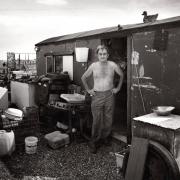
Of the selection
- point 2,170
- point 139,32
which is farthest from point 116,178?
point 139,32

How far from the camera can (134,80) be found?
6.63 metres

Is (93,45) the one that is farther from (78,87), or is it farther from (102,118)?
(102,118)

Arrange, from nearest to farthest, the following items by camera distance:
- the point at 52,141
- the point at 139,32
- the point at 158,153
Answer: the point at 158,153
the point at 139,32
the point at 52,141

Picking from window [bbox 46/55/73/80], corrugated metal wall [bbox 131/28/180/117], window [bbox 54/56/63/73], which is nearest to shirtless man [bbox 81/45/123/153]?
corrugated metal wall [bbox 131/28/180/117]

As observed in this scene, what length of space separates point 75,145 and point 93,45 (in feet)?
10.3

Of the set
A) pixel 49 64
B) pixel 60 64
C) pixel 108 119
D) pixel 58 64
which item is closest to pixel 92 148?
pixel 108 119

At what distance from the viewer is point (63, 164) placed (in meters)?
5.95

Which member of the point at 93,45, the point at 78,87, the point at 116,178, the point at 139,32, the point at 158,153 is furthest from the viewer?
the point at 78,87

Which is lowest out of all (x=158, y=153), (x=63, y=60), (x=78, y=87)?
(x=158, y=153)

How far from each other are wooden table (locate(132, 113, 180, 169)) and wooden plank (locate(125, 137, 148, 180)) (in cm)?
16

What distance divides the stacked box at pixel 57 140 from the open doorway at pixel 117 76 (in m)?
1.47

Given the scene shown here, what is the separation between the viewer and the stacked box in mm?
6828

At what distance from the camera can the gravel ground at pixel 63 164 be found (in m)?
5.36

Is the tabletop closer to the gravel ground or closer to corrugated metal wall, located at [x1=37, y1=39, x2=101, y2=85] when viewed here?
the gravel ground
